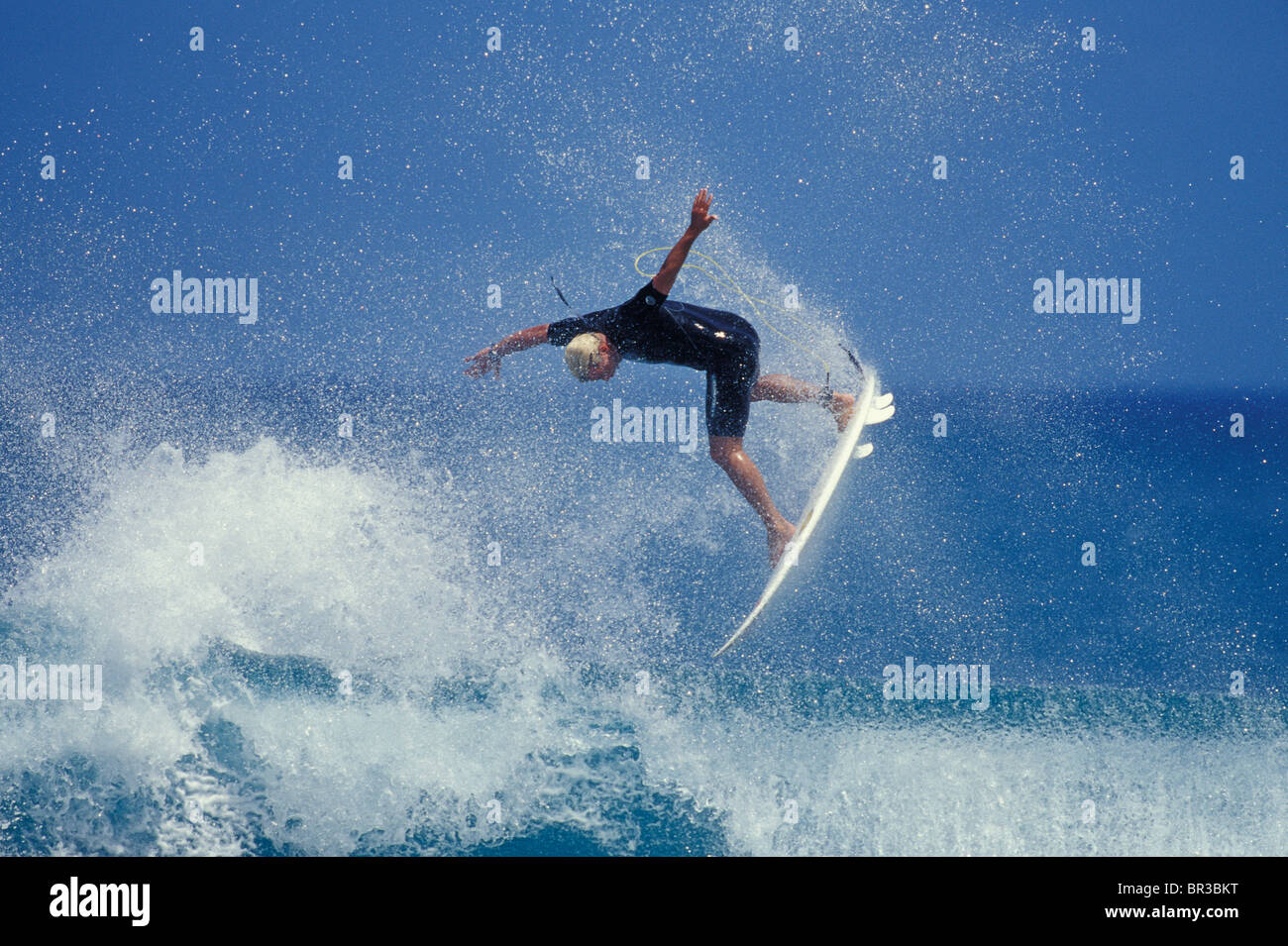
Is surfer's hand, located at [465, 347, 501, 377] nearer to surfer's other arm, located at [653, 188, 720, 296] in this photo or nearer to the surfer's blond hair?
the surfer's blond hair

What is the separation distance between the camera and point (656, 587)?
385 inches

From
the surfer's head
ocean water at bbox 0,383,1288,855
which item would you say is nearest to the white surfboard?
ocean water at bbox 0,383,1288,855

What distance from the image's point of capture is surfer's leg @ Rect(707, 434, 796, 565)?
17.2 feet

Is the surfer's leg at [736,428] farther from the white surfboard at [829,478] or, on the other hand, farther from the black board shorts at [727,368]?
the white surfboard at [829,478]

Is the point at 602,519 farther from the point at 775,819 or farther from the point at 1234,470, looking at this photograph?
the point at 1234,470

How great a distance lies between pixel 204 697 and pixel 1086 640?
7757 millimetres

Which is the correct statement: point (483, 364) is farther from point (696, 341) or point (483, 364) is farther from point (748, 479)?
point (748, 479)

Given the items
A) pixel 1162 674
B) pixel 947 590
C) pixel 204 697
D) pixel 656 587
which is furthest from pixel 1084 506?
pixel 204 697

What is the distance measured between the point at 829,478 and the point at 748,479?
0.64 metres

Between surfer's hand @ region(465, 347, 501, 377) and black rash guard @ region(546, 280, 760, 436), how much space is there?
0.41 m

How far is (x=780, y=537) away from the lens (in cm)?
536

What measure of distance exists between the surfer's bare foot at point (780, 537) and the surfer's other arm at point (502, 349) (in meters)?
1.70

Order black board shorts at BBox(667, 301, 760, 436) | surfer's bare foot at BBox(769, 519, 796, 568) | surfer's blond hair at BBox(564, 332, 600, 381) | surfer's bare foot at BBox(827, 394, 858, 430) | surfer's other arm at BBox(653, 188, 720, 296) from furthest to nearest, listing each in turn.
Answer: surfer's bare foot at BBox(827, 394, 858, 430), surfer's bare foot at BBox(769, 519, 796, 568), black board shorts at BBox(667, 301, 760, 436), surfer's blond hair at BBox(564, 332, 600, 381), surfer's other arm at BBox(653, 188, 720, 296)

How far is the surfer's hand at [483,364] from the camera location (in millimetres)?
5395
